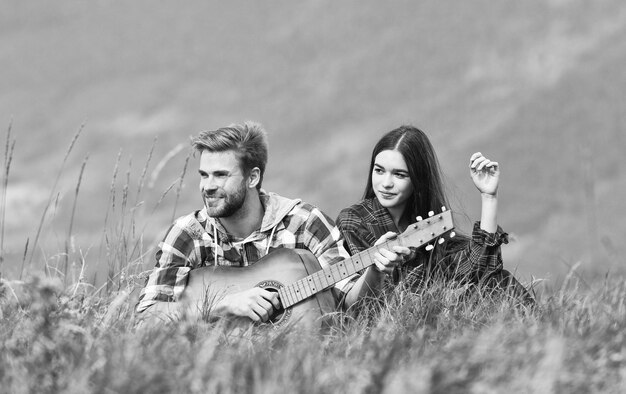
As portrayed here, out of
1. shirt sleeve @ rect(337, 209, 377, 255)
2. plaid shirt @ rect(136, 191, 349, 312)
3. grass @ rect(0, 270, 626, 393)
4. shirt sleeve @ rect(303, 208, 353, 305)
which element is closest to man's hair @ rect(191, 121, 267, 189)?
plaid shirt @ rect(136, 191, 349, 312)

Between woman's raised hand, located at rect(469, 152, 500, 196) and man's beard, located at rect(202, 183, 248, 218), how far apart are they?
1.23 meters

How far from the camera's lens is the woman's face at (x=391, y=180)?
4914 millimetres

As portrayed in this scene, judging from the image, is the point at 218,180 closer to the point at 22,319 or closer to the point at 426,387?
the point at 22,319

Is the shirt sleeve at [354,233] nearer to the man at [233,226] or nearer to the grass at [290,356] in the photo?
the man at [233,226]

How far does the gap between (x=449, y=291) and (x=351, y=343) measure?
0.96m

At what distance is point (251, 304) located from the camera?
4.50 metres

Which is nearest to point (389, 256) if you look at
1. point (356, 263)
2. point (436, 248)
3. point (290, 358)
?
point (356, 263)

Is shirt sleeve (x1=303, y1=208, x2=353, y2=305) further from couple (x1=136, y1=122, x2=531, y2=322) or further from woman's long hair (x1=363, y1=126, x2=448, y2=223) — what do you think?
woman's long hair (x1=363, y1=126, x2=448, y2=223)

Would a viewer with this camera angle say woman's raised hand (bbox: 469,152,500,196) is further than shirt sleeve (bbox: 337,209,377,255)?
→ No

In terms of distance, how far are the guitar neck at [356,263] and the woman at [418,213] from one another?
4.4 inches

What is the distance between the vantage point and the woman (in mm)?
4754

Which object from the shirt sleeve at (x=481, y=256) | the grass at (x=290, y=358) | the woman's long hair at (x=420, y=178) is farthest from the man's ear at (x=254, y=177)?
the grass at (x=290, y=358)

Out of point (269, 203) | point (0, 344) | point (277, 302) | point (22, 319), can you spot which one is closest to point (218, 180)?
point (269, 203)

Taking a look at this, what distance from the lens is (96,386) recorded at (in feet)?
8.55
